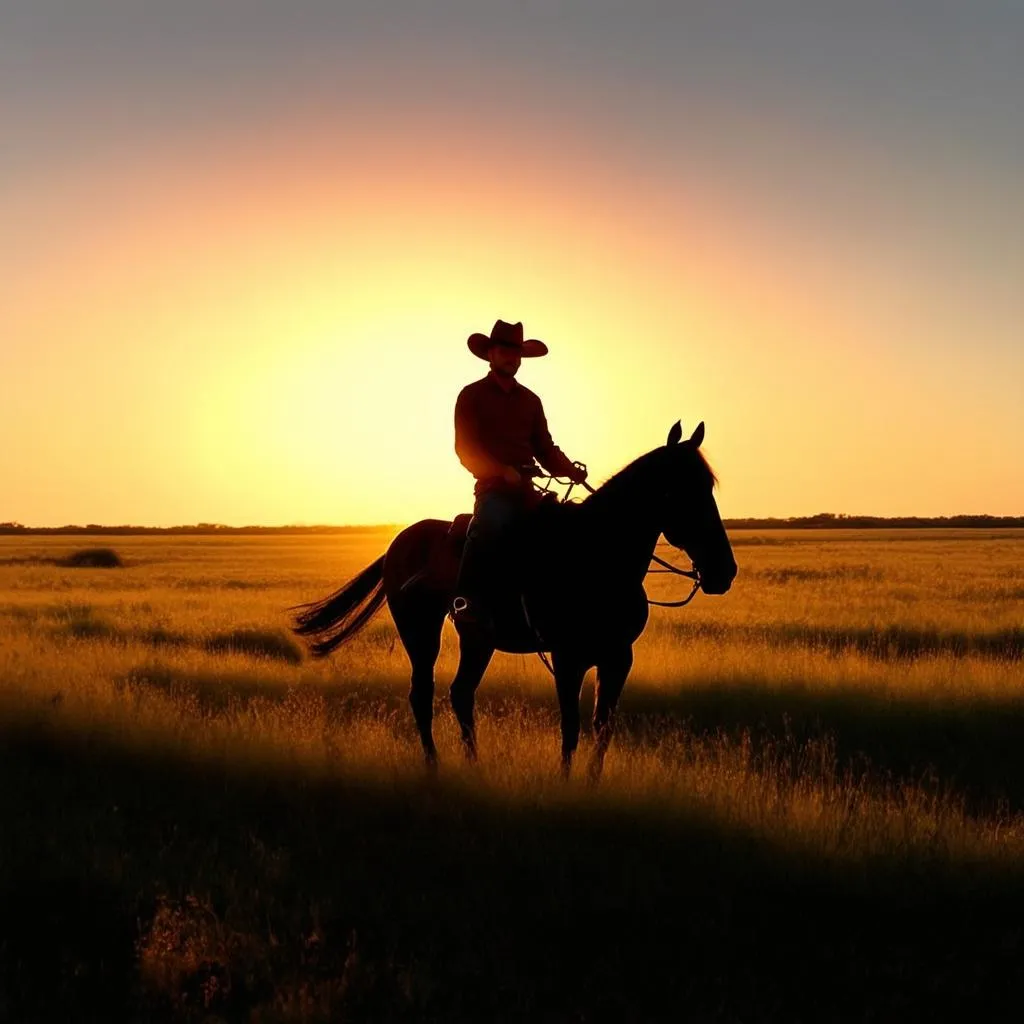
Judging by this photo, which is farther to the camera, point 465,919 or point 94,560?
point 94,560

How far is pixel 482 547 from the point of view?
7.17m

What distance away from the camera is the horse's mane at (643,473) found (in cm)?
656

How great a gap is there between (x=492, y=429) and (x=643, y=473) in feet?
3.97

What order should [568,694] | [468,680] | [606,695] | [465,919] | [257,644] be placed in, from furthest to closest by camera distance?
[257,644]
[468,680]
[606,695]
[568,694]
[465,919]

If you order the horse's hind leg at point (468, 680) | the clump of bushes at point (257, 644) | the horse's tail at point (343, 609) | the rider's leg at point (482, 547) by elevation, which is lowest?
the clump of bushes at point (257, 644)

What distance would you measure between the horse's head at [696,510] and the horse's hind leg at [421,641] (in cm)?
246

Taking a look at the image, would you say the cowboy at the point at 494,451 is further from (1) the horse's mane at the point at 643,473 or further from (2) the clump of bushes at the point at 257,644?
(2) the clump of bushes at the point at 257,644

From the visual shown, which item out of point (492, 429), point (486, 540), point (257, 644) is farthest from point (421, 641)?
point (257, 644)

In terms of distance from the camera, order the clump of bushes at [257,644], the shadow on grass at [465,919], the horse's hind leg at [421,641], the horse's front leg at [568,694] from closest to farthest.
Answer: the shadow on grass at [465,919], the horse's front leg at [568,694], the horse's hind leg at [421,641], the clump of bushes at [257,644]

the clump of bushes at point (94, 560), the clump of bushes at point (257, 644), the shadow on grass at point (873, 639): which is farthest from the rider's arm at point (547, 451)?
the clump of bushes at point (94, 560)

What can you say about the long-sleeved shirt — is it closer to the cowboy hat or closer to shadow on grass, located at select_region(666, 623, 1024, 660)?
the cowboy hat

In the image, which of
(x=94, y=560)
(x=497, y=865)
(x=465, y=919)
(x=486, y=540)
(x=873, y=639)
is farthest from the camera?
(x=94, y=560)

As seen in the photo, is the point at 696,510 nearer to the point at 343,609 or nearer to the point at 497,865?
the point at 497,865

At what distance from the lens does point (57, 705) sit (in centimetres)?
929
